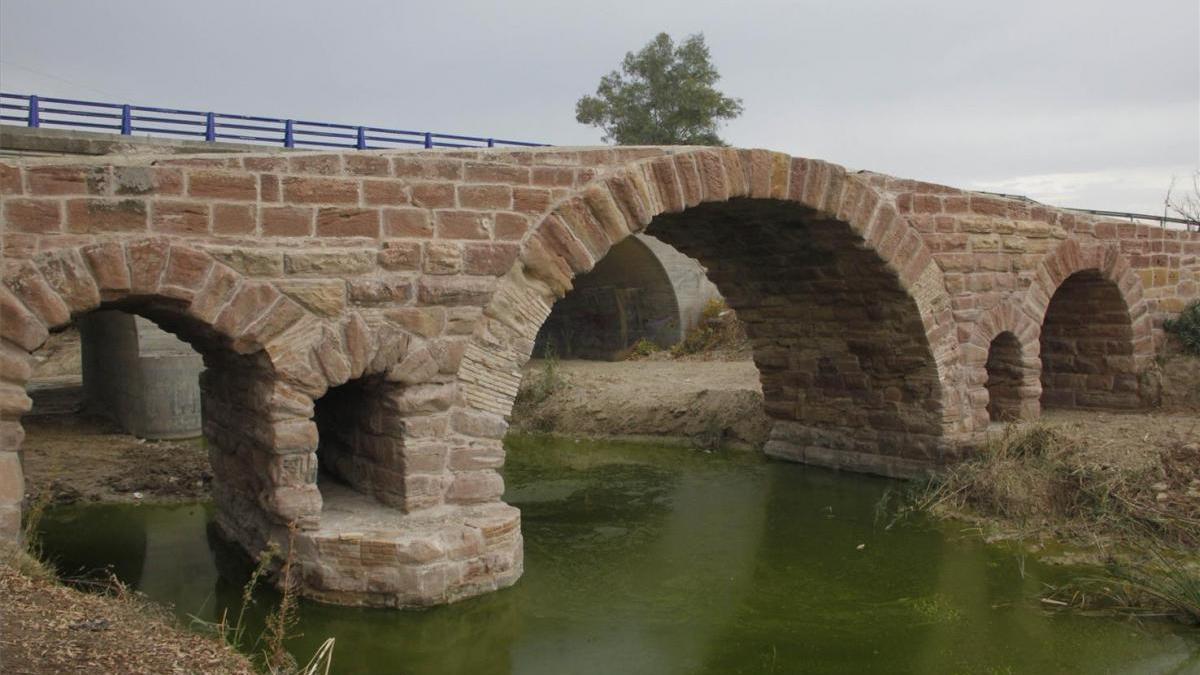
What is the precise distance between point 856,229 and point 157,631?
6.28 m

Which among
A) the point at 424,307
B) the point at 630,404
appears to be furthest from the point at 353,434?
the point at 630,404

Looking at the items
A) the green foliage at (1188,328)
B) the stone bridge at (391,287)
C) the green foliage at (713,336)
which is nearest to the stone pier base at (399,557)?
the stone bridge at (391,287)

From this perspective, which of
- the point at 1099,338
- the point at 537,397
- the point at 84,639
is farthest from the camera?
the point at 537,397

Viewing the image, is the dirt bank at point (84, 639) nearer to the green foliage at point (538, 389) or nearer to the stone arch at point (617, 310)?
the green foliage at point (538, 389)

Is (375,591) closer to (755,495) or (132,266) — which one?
(132,266)

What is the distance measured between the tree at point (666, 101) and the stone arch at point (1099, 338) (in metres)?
17.9

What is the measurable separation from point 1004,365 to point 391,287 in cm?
683

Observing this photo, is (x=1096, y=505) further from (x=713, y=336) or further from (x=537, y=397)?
(x=713, y=336)

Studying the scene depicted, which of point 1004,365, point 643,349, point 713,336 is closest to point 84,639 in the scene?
point 1004,365

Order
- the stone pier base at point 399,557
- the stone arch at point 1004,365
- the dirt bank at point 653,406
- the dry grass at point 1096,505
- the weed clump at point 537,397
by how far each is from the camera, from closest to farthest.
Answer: the stone pier base at point 399,557
the dry grass at point 1096,505
the stone arch at point 1004,365
the dirt bank at point 653,406
the weed clump at point 537,397

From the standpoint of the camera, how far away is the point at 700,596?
668 centimetres

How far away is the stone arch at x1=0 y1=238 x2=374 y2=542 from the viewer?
5176 millimetres

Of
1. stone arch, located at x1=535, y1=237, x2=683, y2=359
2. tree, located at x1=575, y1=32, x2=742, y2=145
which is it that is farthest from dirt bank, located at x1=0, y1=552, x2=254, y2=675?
tree, located at x1=575, y1=32, x2=742, y2=145

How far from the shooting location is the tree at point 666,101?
95.2ft
